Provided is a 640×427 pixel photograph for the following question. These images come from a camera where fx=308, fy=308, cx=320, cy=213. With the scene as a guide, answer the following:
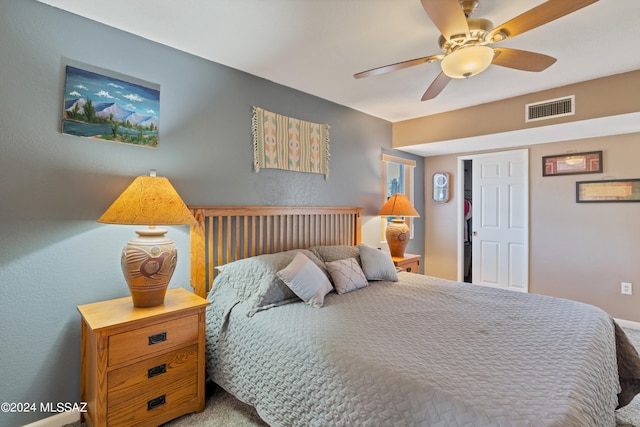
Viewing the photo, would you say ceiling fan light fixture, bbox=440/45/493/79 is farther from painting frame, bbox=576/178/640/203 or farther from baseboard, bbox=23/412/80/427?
baseboard, bbox=23/412/80/427

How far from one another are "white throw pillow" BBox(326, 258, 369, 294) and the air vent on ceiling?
7.59 feet

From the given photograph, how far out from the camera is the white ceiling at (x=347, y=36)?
69.3 inches

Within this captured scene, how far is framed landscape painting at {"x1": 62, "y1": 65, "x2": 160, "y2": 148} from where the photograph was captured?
1.84 m

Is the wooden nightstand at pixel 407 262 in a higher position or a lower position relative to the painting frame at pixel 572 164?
lower

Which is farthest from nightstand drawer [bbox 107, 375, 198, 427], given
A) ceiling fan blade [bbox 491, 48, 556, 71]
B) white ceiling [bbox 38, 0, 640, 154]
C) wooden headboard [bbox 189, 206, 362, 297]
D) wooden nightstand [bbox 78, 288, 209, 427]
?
ceiling fan blade [bbox 491, 48, 556, 71]

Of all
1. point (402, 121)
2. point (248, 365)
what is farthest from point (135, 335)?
point (402, 121)

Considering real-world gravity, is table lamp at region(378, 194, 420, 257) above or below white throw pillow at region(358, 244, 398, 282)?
above

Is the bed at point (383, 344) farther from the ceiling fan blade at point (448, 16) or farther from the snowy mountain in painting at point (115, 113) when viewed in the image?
the ceiling fan blade at point (448, 16)

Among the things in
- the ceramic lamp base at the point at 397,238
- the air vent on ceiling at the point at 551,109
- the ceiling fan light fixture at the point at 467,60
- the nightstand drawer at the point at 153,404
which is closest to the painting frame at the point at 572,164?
the air vent on ceiling at the point at 551,109

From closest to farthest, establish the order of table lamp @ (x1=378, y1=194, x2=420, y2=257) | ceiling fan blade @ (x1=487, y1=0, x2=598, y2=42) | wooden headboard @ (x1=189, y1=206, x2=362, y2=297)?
ceiling fan blade @ (x1=487, y1=0, x2=598, y2=42), wooden headboard @ (x1=189, y1=206, x2=362, y2=297), table lamp @ (x1=378, y1=194, x2=420, y2=257)

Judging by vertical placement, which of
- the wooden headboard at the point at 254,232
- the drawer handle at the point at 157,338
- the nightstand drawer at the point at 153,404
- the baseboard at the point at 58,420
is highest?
the wooden headboard at the point at 254,232

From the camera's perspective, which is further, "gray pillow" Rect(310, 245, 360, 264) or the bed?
"gray pillow" Rect(310, 245, 360, 264)

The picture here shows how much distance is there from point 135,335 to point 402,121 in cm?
368

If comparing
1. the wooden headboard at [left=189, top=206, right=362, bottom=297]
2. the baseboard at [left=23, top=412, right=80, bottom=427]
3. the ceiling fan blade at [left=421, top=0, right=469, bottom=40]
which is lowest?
the baseboard at [left=23, top=412, right=80, bottom=427]
